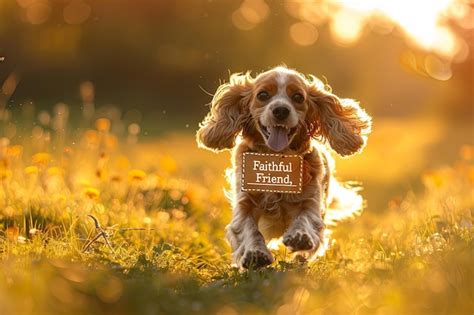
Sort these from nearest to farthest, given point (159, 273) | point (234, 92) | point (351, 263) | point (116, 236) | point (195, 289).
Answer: point (195, 289) < point (159, 273) < point (351, 263) < point (116, 236) < point (234, 92)

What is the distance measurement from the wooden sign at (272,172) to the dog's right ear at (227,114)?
470mm

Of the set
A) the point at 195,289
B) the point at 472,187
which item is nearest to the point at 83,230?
the point at 195,289

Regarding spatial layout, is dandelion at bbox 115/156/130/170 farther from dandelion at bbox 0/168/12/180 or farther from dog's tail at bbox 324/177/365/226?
dog's tail at bbox 324/177/365/226

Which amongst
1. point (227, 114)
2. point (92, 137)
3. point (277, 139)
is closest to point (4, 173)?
point (92, 137)

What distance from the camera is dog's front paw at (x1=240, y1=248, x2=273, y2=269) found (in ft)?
15.3

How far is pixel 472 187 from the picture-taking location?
24.8ft

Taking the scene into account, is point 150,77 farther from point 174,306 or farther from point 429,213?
point 174,306

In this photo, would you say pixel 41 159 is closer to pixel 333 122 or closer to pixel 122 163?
pixel 122 163

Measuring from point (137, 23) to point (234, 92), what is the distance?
1094 centimetres

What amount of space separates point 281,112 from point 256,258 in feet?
2.89

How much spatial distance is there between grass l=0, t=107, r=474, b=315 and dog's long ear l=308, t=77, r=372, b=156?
647 millimetres

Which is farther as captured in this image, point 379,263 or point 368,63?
point 368,63

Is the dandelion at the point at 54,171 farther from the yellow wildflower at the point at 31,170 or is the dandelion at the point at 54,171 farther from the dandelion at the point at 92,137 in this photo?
the dandelion at the point at 92,137

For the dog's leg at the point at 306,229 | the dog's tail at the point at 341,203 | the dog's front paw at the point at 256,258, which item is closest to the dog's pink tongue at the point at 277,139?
the dog's leg at the point at 306,229
